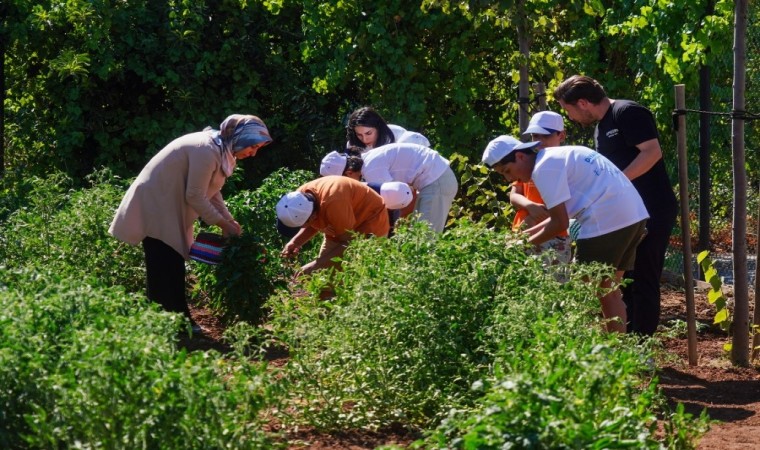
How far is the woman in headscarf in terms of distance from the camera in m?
6.22

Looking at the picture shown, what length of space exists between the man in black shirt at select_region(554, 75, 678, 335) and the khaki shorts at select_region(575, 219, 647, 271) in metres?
0.38

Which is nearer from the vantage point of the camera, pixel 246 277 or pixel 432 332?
pixel 432 332

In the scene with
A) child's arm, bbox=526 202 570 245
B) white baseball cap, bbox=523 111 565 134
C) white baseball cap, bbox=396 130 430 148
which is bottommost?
child's arm, bbox=526 202 570 245

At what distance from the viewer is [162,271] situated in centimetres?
637

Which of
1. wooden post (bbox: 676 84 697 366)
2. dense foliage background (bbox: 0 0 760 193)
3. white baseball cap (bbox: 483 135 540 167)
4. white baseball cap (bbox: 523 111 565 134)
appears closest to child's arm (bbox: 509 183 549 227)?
white baseball cap (bbox: 523 111 565 134)

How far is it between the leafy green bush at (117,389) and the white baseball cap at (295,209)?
204cm

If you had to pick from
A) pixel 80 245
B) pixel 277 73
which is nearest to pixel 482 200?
pixel 80 245

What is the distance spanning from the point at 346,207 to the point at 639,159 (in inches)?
55.8

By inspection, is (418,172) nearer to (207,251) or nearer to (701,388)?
(207,251)

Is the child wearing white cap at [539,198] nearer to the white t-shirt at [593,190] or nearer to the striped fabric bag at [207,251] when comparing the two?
the white t-shirt at [593,190]

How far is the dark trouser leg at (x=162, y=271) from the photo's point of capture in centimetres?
636

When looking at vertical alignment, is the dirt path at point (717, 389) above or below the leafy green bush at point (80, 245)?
below

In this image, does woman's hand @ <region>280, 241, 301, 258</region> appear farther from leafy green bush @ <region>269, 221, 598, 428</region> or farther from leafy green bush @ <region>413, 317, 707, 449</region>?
leafy green bush @ <region>413, 317, 707, 449</region>

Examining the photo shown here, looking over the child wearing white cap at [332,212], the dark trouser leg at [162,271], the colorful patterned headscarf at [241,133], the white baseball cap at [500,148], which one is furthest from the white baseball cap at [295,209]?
the white baseball cap at [500,148]
